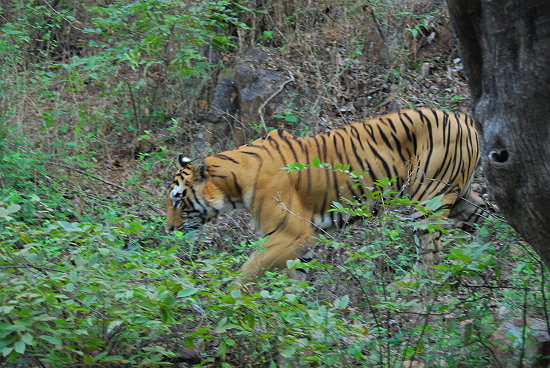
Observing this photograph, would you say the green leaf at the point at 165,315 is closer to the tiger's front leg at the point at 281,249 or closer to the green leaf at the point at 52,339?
the green leaf at the point at 52,339

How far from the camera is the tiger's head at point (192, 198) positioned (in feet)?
21.6

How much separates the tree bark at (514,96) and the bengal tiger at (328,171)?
118 inches

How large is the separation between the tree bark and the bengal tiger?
3.00 meters

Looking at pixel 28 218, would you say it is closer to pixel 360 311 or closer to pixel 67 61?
pixel 360 311

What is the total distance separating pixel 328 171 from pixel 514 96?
137 inches

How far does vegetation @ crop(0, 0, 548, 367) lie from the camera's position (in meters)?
3.79

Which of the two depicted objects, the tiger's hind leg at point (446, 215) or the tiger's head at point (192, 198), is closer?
the tiger's hind leg at point (446, 215)

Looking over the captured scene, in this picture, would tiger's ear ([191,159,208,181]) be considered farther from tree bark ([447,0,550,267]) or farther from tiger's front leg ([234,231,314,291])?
tree bark ([447,0,550,267])

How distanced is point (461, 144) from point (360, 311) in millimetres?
2366

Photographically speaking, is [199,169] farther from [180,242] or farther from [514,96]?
[514,96]

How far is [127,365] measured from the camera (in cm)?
402

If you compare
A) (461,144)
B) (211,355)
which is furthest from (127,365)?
(461,144)

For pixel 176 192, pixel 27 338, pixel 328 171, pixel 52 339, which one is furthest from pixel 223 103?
pixel 27 338

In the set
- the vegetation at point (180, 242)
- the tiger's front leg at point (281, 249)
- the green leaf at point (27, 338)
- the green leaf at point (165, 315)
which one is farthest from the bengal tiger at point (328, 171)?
the green leaf at point (27, 338)
